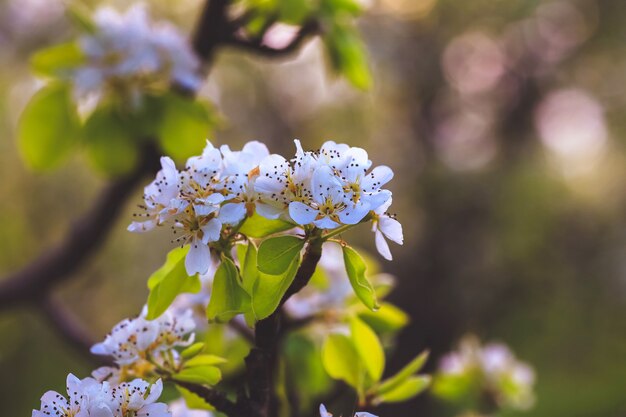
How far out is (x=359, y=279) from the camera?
0.60m

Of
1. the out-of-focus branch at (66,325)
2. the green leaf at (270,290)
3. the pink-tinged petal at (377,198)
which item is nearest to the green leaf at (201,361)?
the green leaf at (270,290)

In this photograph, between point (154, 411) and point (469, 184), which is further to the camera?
point (469, 184)

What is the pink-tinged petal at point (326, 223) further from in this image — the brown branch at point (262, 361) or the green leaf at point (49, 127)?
the green leaf at point (49, 127)

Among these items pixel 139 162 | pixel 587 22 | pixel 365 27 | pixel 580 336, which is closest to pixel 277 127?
pixel 365 27

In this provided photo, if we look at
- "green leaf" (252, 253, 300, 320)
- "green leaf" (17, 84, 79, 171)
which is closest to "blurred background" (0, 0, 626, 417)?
"green leaf" (17, 84, 79, 171)

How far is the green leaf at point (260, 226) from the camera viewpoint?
0.60 metres

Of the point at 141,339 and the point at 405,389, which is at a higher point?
the point at 141,339

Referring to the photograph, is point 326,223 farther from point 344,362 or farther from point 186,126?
point 186,126

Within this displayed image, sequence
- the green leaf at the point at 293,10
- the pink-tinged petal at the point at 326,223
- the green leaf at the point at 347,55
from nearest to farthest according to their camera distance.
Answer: the pink-tinged petal at the point at 326,223
the green leaf at the point at 293,10
the green leaf at the point at 347,55

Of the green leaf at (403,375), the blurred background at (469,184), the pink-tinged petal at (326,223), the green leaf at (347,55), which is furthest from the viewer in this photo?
the blurred background at (469,184)

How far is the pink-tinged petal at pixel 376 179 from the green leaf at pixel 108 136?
72 cm

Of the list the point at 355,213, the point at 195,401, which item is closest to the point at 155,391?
the point at 195,401

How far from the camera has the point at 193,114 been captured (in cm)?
119

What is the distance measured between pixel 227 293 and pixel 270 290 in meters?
0.04
